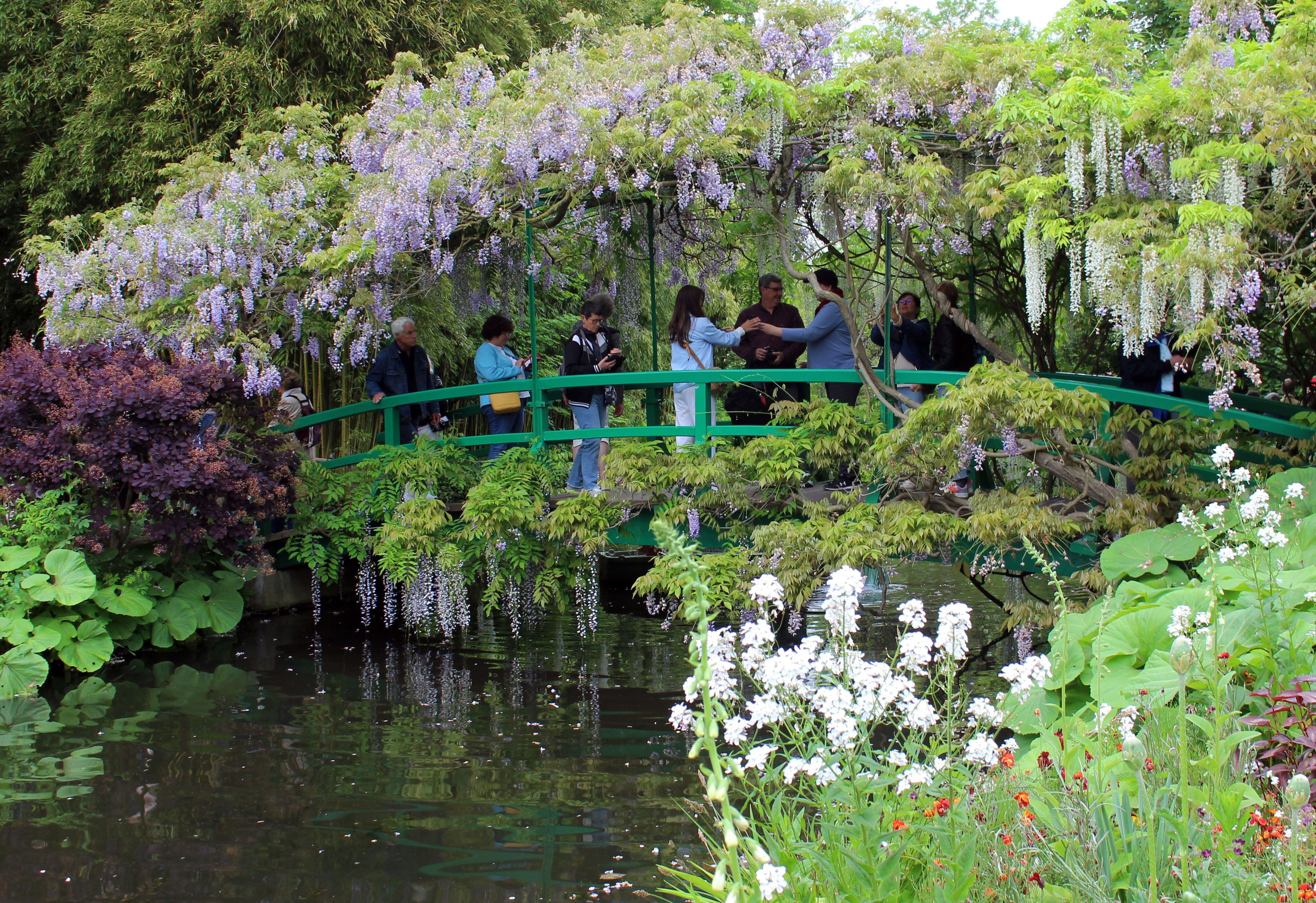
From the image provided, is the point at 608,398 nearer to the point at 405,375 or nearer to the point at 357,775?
the point at 405,375

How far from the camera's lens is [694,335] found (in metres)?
8.23

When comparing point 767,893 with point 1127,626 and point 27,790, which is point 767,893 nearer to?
point 1127,626

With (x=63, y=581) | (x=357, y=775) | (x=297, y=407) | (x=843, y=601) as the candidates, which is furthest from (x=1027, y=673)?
(x=297, y=407)

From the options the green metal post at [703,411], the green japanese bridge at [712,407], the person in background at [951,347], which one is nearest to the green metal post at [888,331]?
the green japanese bridge at [712,407]

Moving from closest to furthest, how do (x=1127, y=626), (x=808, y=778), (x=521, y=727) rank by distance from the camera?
1. (x=808, y=778)
2. (x=1127, y=626)
3. (x=521, y=727)

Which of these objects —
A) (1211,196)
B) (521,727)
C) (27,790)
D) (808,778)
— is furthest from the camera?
(521,727)

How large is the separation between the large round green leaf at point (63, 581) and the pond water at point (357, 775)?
599 mm

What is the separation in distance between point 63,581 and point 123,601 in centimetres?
53

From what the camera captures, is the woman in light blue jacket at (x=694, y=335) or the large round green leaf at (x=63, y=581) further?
the woman in light blue jacket at (x=694, y=335)

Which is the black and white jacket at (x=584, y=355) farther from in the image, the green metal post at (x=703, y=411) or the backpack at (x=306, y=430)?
the backpack at (x=306, y=430)

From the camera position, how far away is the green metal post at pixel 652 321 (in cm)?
887

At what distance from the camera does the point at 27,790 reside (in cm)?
562

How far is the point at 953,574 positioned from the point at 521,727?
6192mm

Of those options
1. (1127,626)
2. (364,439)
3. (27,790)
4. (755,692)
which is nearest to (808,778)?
(1127,626)
